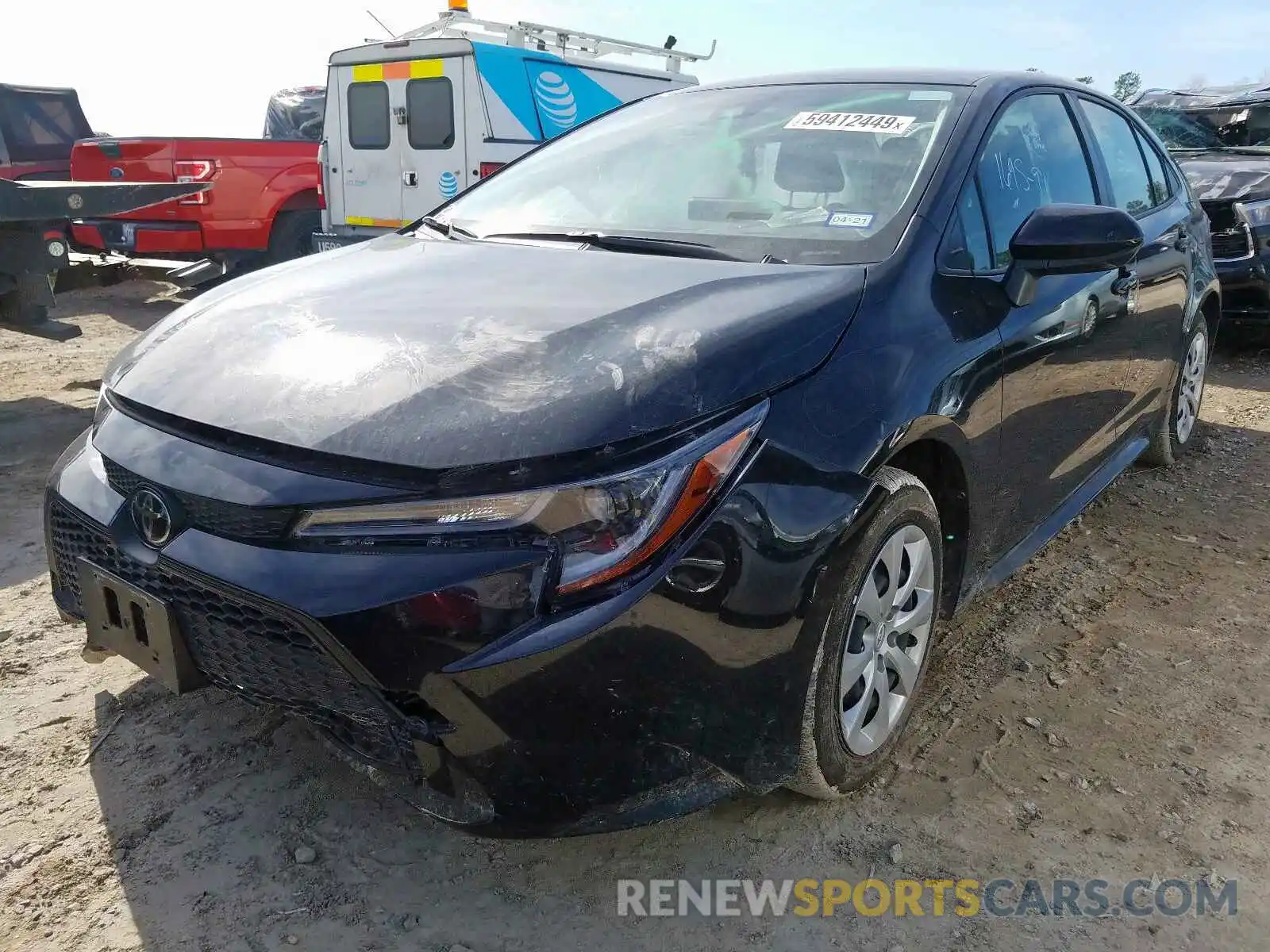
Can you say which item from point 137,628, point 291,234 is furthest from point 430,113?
point 137,628

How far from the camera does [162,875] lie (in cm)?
194

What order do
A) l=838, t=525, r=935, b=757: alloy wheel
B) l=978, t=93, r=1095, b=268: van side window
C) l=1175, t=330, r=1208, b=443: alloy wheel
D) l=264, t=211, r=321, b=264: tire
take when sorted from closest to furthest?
l=838, t=525, r=935, b=757: alloy wheel
l=978, t=93, r=1095, b=268: van side window
l=1175, t=330, r=1208, b=443: alloy wheel
l=264, t=211, r=321, b=264: tire

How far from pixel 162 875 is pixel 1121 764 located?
2.16m

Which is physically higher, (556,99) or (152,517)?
(556,99)

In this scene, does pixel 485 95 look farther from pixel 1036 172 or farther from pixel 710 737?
pixel 710 737

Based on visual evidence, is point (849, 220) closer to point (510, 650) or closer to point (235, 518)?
point (510, 650)

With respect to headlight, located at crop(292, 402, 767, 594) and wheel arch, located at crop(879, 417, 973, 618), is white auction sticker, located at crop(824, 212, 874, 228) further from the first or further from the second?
headlight, located at crop(292, 402, 767, 594)

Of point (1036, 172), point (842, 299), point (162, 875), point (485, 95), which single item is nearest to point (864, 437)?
point (842, 299)

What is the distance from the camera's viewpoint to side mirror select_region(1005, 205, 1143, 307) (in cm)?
239

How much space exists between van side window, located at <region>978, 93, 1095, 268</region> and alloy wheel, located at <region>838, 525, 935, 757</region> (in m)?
0.85

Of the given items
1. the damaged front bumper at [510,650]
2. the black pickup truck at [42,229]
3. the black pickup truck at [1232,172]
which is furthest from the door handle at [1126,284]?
the black pickup truck at [42,229]

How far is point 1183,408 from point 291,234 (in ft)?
24.0

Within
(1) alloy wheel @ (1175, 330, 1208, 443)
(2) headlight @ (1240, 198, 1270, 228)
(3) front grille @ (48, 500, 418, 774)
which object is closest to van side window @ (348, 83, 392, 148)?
(1) alloy wheel @ (1175, 330, 1208, 443)

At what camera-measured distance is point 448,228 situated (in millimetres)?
2930
